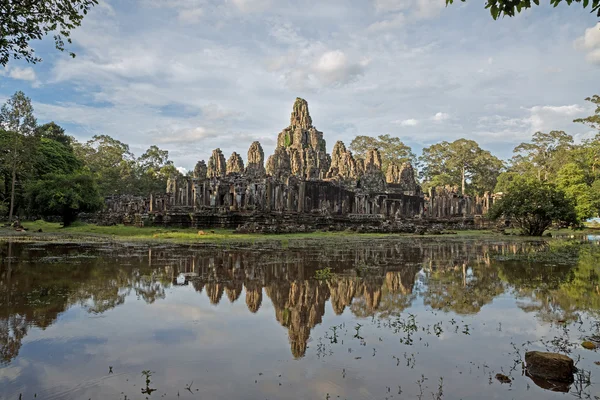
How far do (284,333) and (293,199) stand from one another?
28.9 m

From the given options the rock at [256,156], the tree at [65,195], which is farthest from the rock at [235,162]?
the tree at [65,195]

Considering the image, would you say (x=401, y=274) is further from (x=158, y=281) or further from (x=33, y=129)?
(x=33, y=129)

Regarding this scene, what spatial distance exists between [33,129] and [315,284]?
113 ft

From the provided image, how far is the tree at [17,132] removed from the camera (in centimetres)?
3080

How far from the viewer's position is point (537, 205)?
85.5ft

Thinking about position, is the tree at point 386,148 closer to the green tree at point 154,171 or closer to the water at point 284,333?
the green tree at point 154,171

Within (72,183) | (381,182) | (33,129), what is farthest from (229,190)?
(381,182)

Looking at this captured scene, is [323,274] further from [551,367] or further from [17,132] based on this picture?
[17,132]

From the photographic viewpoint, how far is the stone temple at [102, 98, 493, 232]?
93.4 ft

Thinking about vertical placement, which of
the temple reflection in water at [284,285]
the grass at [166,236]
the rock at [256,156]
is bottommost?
the grass at [166,236]

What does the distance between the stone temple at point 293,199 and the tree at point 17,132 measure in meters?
9.11

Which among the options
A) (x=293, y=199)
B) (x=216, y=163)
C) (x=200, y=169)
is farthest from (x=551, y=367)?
(x=216, y=163)

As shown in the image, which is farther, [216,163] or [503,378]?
[216,163]

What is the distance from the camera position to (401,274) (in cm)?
895
